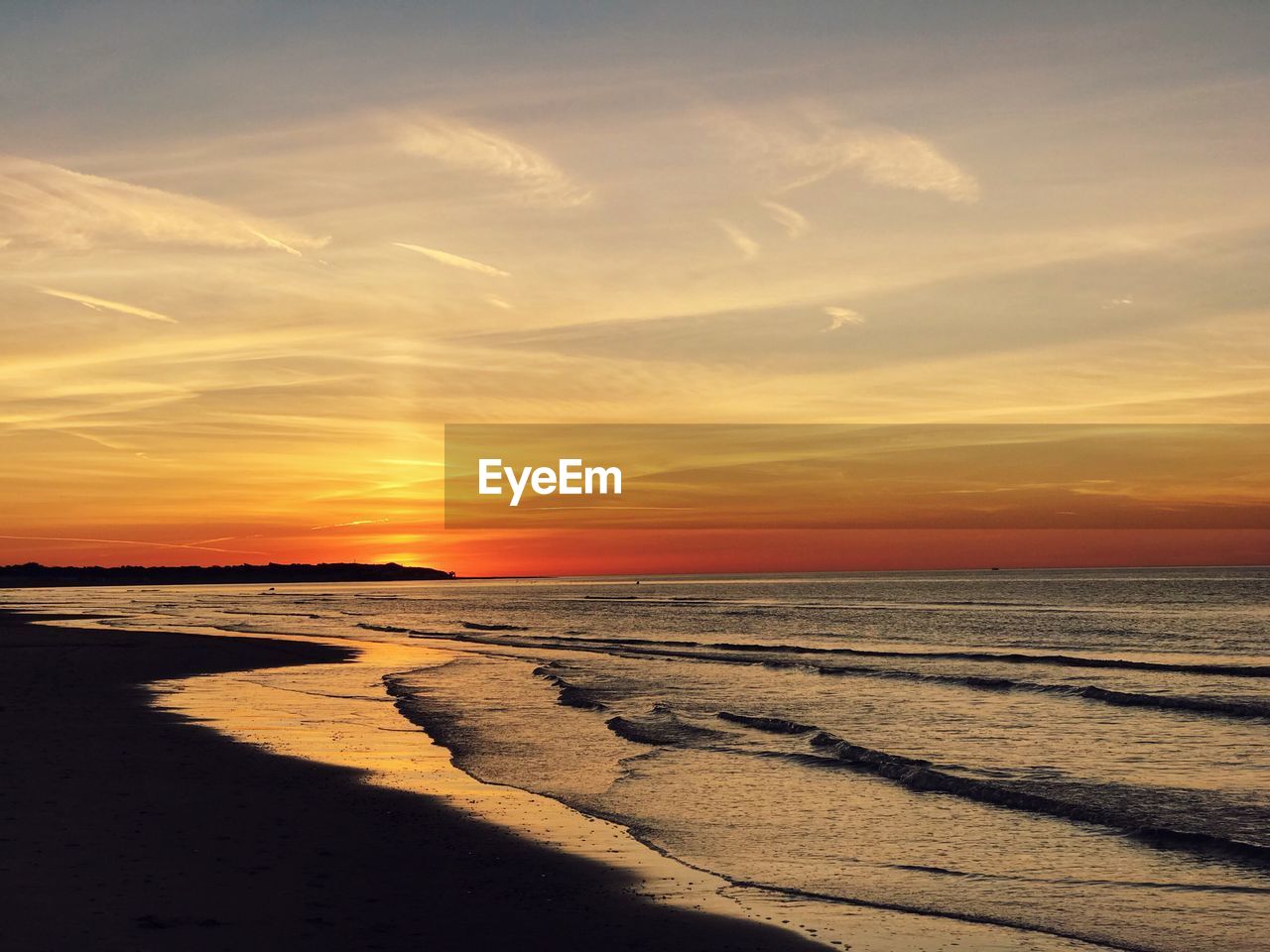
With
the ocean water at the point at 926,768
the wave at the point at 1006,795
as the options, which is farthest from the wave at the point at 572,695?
the wave at the point at 1006,795

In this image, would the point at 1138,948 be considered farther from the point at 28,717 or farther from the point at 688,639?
the point at 688,639

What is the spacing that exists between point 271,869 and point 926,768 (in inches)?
471

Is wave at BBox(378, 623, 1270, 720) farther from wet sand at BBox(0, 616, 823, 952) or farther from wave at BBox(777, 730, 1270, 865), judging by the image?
wet sand at BBox(0, 616, 823, 952)

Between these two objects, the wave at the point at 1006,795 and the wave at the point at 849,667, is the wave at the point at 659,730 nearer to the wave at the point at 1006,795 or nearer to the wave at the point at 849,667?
the wave at the point at 1006,795

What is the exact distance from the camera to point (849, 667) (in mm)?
43062

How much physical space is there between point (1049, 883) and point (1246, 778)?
8477 mm

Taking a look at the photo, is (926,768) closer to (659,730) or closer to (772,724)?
(772,724)

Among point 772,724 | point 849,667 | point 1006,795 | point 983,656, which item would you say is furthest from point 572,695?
point 983,656

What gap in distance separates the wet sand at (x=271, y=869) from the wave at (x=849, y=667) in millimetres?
21984

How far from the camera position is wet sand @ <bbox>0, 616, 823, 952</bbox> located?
9.92 meters

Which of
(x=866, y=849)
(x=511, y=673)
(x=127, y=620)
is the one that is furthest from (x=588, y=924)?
(x=127, y=620)

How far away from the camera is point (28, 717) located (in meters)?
24.7

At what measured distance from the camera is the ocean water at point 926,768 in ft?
40.5

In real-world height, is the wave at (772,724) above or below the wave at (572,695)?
above
